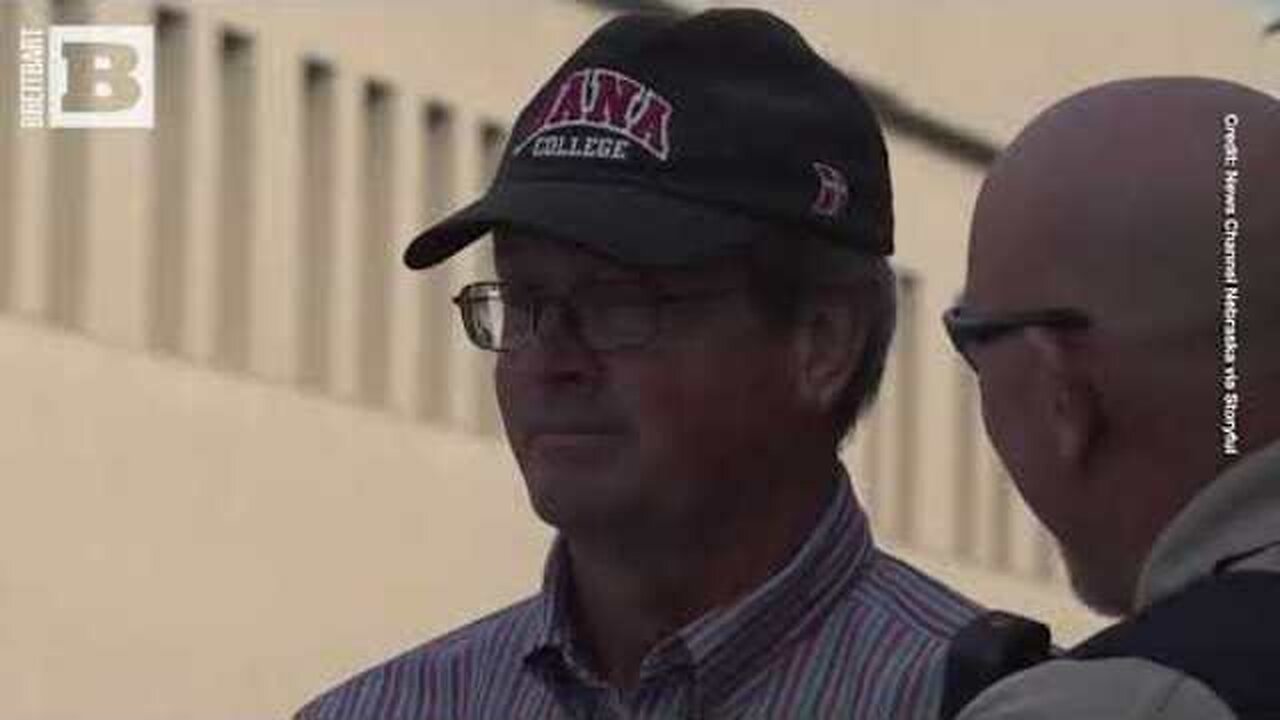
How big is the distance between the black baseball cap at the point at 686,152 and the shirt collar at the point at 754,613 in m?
0.20

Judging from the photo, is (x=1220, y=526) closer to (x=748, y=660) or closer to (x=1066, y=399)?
(x=1066, y=399)

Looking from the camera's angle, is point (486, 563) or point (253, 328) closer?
point (253, 328)

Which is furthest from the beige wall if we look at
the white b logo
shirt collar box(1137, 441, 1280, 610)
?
shirt collar box(1137, 441, 1280, 610)

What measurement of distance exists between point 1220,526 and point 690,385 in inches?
26.9

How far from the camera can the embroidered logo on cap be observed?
2.43m

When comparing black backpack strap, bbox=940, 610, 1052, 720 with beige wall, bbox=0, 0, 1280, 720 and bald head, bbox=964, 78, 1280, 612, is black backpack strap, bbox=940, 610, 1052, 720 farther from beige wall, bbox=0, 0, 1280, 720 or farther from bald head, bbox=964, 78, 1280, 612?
beige wall, bbox=0, 0, 1280, 720

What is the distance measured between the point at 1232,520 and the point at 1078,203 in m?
0.20

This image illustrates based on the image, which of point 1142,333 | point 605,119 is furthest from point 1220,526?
point 605,119

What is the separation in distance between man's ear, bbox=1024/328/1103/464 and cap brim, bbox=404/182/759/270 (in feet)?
1.82

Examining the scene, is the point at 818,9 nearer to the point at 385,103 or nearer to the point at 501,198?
the point at 385,103

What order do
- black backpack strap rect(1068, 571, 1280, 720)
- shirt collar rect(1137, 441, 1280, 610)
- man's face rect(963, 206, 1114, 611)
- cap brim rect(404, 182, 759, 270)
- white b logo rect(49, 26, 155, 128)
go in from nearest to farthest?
1. black backpack strap rect(1068, 571, 1280, 720)
2. shirt collar rect(1137, 441, 1280, 610)
3. man's face rect(963, 206, 1114, 611)
4. cap brim rect(404, 182, 759, 270)
5. white b logo rect(49, 26, 155, 128)

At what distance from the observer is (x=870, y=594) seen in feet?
8.07

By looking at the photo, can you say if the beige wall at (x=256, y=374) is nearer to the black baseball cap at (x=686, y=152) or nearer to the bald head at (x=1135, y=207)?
the black baseball cap at (x=686, y=152)

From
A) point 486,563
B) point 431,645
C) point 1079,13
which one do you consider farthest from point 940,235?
point 431,645
